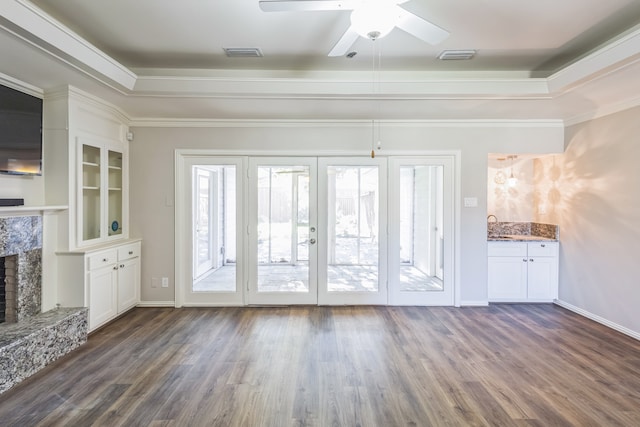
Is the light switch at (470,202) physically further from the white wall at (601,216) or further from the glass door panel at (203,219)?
the glass door panel at (203,219)

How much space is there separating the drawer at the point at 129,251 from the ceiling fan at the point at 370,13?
3.35 metres

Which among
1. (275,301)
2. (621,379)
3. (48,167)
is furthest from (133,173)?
(621,379)

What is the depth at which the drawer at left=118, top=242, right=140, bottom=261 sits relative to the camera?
3.91m

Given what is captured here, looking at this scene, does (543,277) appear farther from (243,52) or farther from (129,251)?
(129,251)

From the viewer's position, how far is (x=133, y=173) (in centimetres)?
434

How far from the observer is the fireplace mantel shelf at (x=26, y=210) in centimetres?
279

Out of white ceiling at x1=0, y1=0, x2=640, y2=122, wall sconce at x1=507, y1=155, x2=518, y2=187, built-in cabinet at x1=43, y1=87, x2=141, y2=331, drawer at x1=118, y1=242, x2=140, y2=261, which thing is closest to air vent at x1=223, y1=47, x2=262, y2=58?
white ceiling at x1=0, y1=0, x2=640, y2=122

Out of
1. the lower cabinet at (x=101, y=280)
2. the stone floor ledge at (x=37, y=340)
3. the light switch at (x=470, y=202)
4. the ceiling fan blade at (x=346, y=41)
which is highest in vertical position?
the ceiling fan blade at (x=346, y=41)

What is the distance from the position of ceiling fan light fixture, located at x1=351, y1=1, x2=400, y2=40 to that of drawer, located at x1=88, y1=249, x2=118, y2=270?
3.42 meters

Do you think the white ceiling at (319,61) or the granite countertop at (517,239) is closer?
the white ceiling at (319,61)

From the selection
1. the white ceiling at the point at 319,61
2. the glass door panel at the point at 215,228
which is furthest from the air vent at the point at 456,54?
the glass door panel at the point at 215,228

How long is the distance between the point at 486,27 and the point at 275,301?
3856 mm

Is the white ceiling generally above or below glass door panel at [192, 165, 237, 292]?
above

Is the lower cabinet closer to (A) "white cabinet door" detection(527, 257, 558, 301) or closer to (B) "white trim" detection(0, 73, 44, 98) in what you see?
(B) "white trim" detection(0, 73, 44, 98)
